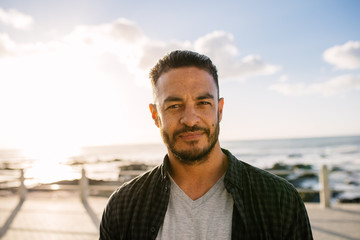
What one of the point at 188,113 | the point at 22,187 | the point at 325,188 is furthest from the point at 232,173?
the point at 22,187

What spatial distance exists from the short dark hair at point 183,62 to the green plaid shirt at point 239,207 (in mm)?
580

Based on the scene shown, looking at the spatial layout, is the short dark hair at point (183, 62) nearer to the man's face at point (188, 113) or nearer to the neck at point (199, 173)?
the man's face at point (188, 113)

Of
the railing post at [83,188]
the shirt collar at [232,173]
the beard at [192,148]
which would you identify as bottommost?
the railing post at [83,188]

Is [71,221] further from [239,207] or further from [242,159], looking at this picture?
[242,159]

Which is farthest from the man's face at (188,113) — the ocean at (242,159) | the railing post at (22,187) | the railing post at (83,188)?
the railing post at (22,187)

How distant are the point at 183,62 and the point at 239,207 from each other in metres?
0.93

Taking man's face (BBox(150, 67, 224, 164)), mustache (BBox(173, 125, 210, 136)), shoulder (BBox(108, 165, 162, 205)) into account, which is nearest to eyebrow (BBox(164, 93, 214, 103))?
man's face (BBox(150, 67, 224, 164))

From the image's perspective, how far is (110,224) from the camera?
1630mm

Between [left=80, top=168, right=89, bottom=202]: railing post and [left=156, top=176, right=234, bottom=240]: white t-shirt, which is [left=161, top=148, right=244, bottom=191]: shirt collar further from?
[left=80, top=168, right=89, bottom=202]: railing post

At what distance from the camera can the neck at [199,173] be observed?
1654mm

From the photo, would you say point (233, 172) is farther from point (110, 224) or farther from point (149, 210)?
point (110, 224)

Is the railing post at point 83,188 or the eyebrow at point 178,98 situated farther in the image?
the railing post at point 83,188

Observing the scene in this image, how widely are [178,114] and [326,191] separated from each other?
6296 mm

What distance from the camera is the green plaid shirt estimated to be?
55.8 inches
